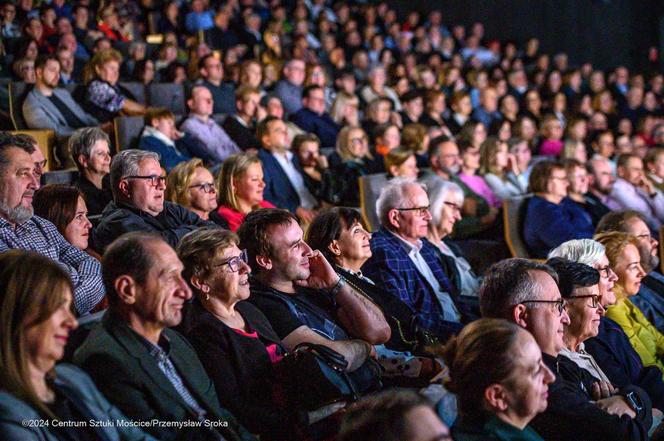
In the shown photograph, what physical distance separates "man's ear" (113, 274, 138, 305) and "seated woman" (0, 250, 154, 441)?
212 mm

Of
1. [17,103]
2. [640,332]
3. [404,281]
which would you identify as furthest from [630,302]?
[17,103]

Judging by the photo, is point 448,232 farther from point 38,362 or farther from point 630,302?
point 38,362

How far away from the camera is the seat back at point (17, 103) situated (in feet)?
16.8

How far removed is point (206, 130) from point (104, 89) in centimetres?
66

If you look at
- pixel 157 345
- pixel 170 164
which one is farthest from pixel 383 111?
pixel 157 345

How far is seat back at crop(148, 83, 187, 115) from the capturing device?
236 inches

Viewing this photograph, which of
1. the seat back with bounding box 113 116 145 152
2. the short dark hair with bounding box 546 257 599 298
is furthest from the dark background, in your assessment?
the short dark hair with bounding box 546 257 599 298

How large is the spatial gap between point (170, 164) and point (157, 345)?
2.80 m

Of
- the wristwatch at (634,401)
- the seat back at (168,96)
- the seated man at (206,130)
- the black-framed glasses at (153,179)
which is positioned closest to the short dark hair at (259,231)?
the black-framed glasses at (153,179)

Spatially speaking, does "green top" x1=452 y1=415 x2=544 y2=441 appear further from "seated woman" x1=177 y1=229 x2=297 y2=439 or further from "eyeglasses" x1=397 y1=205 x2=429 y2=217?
"eyeglasses" x1=397 y1=205 x2=429 y2=217

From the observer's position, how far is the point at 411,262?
142 inches

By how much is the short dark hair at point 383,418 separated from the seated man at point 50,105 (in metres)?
3.89

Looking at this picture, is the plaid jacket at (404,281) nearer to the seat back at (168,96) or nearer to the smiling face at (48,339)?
the smiling face at (48,339)

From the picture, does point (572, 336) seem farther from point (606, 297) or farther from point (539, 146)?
point (539, 146)
